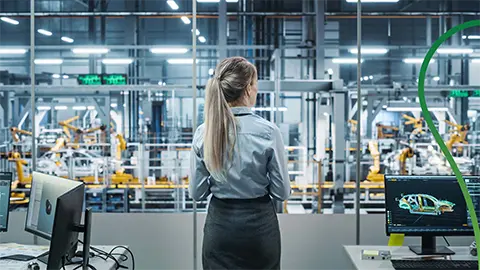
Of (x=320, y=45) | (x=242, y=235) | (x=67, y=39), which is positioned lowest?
(x=242, y=235)

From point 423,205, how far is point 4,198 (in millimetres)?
2081

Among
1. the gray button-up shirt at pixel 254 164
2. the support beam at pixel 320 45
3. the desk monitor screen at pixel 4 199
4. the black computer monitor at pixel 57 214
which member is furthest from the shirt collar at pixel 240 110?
the support beam at pixel 320 45

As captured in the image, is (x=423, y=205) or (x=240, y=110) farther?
(x=423, y=205)

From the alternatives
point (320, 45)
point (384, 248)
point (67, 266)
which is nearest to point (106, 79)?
point (320, 45)

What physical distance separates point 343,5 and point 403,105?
3.01m

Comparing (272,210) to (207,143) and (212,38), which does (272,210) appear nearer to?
(207,143)

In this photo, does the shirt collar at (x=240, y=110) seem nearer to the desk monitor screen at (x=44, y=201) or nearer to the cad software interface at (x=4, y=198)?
the desk monitor screen at (x=44, y=201)

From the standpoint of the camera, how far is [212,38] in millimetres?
15078

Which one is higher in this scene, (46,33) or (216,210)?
(46,33)

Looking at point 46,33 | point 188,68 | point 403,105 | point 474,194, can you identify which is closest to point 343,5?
point 403,105

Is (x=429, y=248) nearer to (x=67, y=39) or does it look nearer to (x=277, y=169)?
(x=277, y=169)

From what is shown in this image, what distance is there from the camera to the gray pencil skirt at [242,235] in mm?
1982

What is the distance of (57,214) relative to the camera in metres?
1.78

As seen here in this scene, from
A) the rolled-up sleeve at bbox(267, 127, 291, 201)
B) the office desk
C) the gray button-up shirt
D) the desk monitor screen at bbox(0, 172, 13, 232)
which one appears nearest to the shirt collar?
the gray button-up shirt
